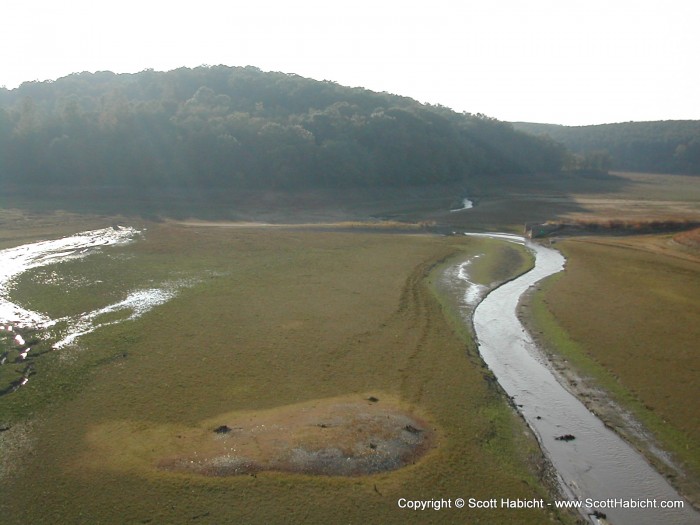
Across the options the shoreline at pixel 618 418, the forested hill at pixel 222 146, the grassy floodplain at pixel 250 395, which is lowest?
the shoreline at pixel 618 418

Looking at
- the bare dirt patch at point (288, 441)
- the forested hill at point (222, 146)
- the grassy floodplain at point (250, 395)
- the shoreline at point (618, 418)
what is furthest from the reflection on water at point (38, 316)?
the forested hill at point (222, 146)

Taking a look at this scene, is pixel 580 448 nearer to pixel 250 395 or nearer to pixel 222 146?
pixel 250 395

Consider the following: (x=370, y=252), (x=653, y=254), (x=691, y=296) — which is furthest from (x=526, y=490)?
(x=653, y=254)

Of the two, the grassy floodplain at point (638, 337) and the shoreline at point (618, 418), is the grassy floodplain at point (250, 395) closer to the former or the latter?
the shoreline at point (618, 418)

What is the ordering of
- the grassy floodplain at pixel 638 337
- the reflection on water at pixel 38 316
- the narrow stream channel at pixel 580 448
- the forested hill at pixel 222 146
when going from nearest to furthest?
→ the narrow stream channel at pixel 580 448 → the grassy floodplain at pixel 638 337 → the reflection on water at pixel 38 316 → the forested hill at pixel 222 146

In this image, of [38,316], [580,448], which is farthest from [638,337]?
[38,316]

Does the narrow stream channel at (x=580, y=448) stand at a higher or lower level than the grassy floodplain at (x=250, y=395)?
lower

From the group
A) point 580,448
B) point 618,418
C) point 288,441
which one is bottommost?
point 580,448
